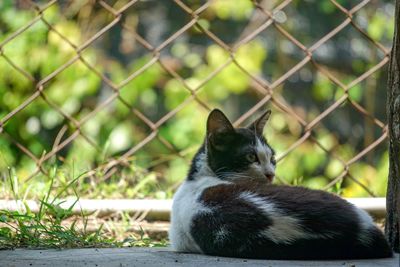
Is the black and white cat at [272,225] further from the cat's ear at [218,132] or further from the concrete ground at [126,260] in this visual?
the cat's ear at [218,132]

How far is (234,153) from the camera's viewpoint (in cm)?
288

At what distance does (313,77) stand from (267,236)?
338cm

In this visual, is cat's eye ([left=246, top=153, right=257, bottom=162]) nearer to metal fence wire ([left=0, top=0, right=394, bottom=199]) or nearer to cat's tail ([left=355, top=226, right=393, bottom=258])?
cat's tail ([left=355, top=226, right=393, bottom=258])

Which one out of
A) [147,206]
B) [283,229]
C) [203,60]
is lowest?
[147,206]

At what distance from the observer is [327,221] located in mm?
2215

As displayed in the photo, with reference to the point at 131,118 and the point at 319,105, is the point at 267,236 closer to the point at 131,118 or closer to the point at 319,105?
the point at 131,118

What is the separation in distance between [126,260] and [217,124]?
0.77m

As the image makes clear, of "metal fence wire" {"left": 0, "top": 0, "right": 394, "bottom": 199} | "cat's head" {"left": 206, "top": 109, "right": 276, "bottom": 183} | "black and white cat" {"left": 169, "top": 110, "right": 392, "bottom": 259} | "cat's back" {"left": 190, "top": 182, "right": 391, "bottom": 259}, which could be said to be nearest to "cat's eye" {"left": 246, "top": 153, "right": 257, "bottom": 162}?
"cat's head" {"left": 206, "top": 109, "right": 276, "bottom": 183}

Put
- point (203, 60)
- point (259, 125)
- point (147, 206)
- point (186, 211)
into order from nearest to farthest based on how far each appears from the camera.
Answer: point (186, 211)
point (259, 125)
point (147, 206)
point (203, 60)

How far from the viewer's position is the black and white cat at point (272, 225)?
2.22 metres

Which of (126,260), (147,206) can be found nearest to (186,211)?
(126,260)

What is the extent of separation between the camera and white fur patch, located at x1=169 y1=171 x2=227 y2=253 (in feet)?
8.18

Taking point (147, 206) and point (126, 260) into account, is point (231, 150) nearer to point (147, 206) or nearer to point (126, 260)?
point (147, 206)

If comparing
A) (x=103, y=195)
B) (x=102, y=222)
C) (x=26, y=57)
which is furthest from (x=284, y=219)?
(x=26, y=57)
